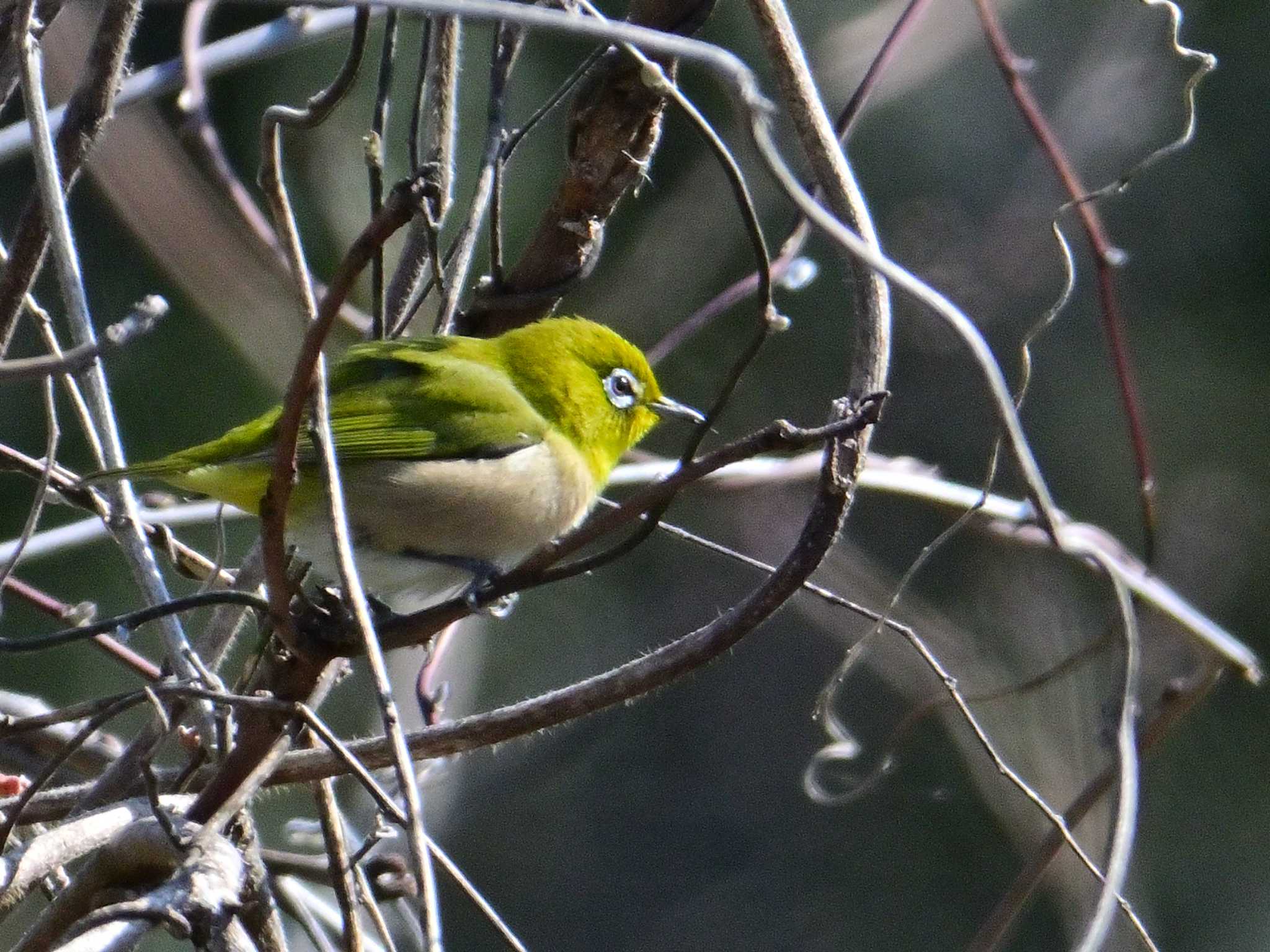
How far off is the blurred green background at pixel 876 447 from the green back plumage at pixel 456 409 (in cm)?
266

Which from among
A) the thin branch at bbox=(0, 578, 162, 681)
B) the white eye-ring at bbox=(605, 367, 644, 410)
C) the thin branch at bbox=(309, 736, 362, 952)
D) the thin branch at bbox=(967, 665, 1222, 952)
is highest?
the white eye-ring at bbox=(605, 367, 644, 410)

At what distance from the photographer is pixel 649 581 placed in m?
7.07

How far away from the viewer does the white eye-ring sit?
136 inches

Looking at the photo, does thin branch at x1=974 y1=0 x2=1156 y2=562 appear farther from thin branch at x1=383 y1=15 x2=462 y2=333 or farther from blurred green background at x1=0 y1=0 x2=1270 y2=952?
blurred green background at x1=0 y1=0 x2=1270 y2=952

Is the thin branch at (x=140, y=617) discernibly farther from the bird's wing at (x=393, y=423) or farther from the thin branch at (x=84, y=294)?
the bird's wing at (x=393, y=423)

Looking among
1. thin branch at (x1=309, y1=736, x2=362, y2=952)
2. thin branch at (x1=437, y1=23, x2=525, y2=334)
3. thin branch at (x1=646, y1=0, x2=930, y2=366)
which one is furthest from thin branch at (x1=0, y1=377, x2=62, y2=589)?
thin branch at (x1=646, y1=0, x2=930, y2=366)

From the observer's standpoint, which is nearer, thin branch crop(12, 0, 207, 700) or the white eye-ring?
thin branch crop(12, 0, 207, 700)

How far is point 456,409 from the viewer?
128 inches

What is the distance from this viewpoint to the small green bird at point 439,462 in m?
3.00

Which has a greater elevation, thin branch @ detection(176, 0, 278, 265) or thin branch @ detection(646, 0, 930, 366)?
thin branch @ detection(176, 0, 278, 265)

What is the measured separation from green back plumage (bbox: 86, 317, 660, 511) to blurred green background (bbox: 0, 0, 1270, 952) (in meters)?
2.66

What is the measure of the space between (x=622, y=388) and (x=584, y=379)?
92 millimetres

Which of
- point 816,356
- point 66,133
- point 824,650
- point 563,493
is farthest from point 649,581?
point 66,133

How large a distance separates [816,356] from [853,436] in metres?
5.35
